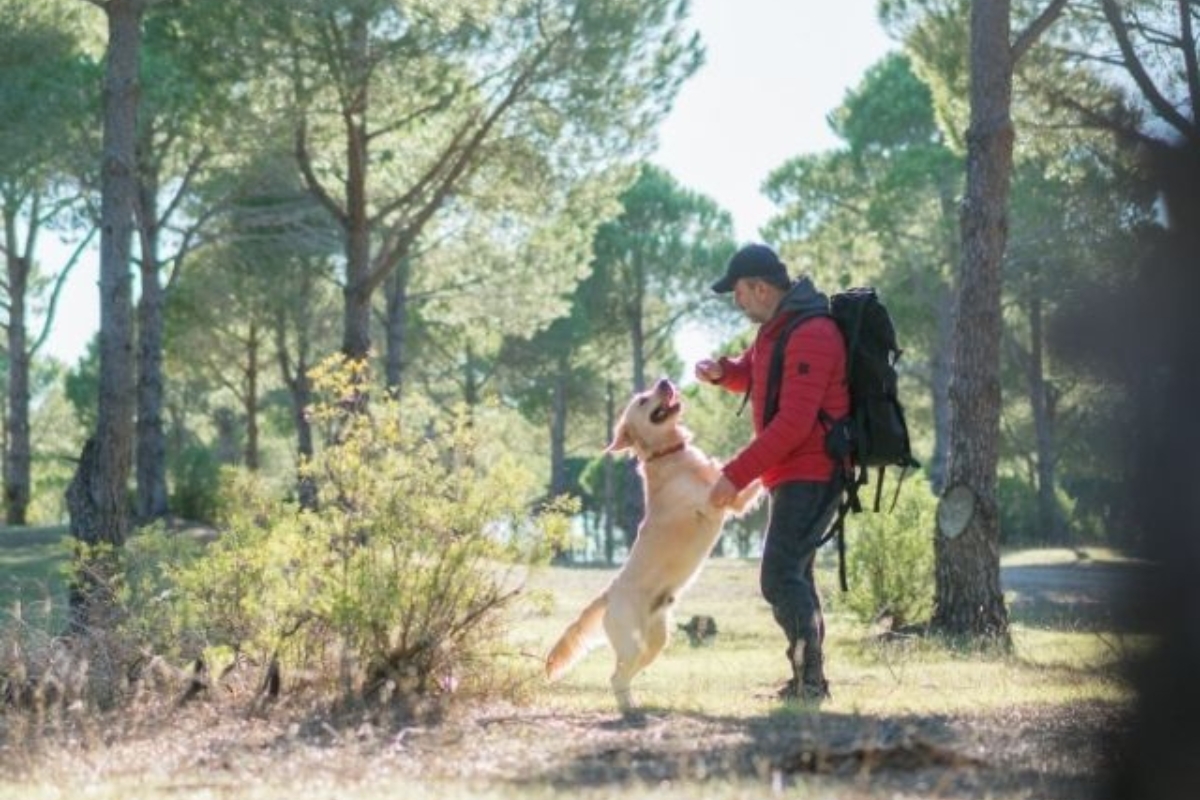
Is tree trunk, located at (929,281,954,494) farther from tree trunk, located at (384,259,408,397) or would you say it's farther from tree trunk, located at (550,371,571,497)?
tree trunk, located at (550,371,571,497)

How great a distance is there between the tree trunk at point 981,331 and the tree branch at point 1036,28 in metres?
0.09

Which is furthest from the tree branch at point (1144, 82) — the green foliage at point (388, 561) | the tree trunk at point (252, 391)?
the tree trunk at point (252, 391)

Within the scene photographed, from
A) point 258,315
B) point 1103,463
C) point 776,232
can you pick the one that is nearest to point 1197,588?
point 1103,463

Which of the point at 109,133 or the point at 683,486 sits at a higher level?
Answer: the point at 109,133

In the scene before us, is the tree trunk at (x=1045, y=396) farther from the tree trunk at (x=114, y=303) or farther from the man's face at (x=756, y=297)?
the tree trunk at (x=114, y=303)

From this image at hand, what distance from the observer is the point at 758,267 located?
6.51m

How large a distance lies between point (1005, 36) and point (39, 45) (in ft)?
50.5

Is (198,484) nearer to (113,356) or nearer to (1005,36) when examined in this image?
(113,356)

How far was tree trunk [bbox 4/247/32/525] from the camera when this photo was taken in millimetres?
29109

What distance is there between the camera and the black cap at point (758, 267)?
6512 mm

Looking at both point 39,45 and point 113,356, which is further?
point 39,45

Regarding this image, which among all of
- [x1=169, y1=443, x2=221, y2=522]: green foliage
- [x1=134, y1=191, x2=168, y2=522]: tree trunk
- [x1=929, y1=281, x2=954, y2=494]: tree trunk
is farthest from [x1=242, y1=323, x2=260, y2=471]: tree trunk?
[x1=929, y1=281, x2=954, y2=494]: tree trunk

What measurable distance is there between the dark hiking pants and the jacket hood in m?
0.69

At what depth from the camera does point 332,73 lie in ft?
62.1
